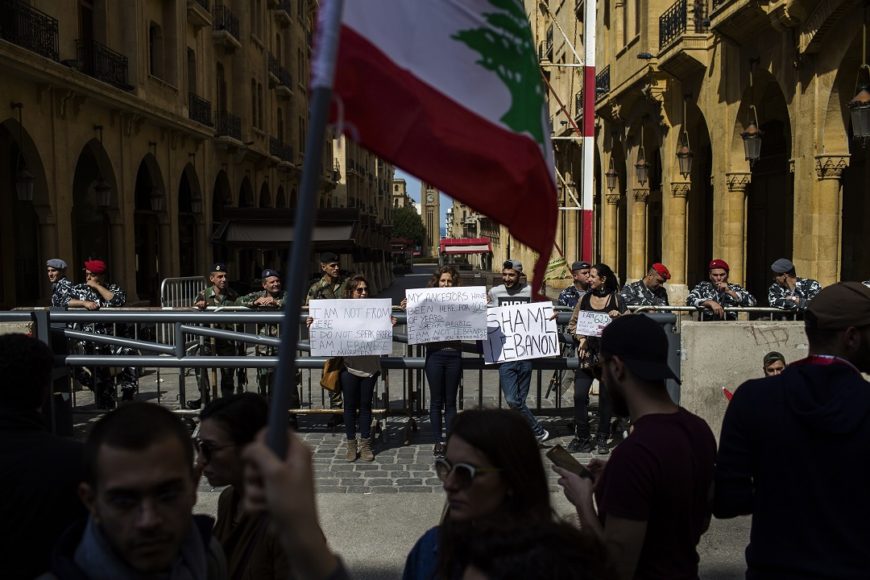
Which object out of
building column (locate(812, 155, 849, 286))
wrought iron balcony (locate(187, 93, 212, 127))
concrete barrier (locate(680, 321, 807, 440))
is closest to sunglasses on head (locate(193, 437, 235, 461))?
concrete barrier (locate(680, 321, 807, 440))

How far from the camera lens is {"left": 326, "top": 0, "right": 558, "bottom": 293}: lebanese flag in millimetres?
2074

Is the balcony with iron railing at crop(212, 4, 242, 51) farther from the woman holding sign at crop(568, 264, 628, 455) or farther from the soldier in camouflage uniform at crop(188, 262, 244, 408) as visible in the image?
the woman holding sign at crop(568, 264, 628, 455)

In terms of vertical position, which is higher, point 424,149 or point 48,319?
point 424,149

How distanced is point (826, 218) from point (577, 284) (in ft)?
19.5

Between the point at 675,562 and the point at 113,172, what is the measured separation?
19.6m

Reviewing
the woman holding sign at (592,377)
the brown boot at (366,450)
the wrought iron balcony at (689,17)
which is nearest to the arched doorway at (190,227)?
the wrought iron balcony at (689,17)

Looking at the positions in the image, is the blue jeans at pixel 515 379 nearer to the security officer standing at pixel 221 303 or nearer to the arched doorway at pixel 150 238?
the security officer standing at pixel 221 303

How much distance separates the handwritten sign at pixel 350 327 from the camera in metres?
7.87

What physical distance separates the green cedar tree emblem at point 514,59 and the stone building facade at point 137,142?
900cm

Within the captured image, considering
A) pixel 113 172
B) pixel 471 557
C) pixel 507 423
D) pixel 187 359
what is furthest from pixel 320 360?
pixel 113 172

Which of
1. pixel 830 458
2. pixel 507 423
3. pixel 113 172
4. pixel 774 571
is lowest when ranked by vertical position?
pixel 774 571

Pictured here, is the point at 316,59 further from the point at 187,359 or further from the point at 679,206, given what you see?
the point at 679,206

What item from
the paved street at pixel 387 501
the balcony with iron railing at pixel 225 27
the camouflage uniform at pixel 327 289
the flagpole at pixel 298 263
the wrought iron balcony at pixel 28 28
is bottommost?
the paved street at pixel 387 501

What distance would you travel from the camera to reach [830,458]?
8.84 feet
